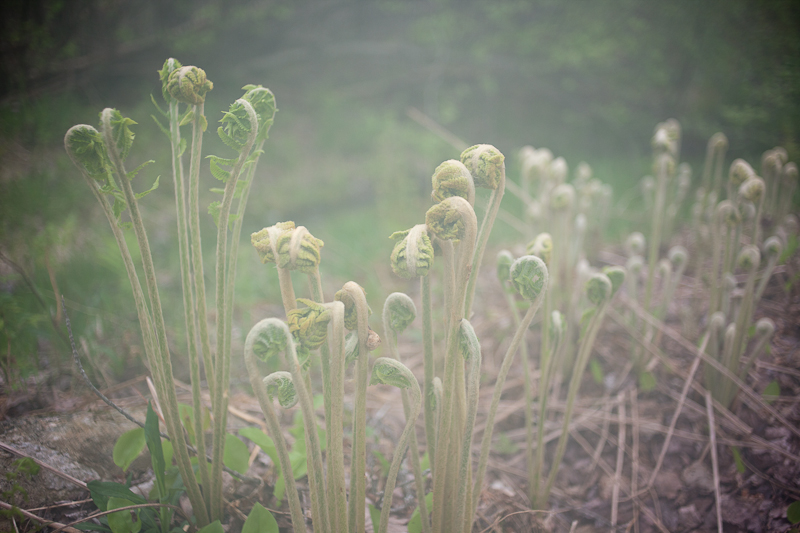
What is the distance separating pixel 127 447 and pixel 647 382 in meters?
1.83

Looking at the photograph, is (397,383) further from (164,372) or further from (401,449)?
(164,372)

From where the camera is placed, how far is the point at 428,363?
82 centimetres

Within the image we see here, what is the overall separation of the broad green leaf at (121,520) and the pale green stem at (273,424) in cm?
37

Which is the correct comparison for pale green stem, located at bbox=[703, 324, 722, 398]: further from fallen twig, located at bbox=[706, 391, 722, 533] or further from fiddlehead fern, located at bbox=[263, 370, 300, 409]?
fiddlehead fern, located at bbox=[263, 370, 300, 409]

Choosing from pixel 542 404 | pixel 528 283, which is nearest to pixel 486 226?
pixel 528 283

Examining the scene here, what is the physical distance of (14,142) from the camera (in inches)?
105

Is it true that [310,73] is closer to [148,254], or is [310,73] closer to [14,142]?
[14,142]

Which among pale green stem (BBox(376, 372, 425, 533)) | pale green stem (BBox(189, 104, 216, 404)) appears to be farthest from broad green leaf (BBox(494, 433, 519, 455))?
pale green stem (BBox(189, 104, 216, 404))

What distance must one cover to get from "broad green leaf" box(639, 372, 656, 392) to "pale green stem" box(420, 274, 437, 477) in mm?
1234

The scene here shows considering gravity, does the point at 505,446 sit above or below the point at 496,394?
below

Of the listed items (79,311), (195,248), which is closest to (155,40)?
(79,311)

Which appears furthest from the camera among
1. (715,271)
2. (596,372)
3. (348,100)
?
(348,100)

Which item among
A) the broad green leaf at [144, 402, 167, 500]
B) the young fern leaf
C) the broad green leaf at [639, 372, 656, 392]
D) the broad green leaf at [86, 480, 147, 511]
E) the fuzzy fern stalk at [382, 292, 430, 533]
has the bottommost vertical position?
the broad green leaf at [639, 372, 656, 392]

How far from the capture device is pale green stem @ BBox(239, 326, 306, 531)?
2.00ft
